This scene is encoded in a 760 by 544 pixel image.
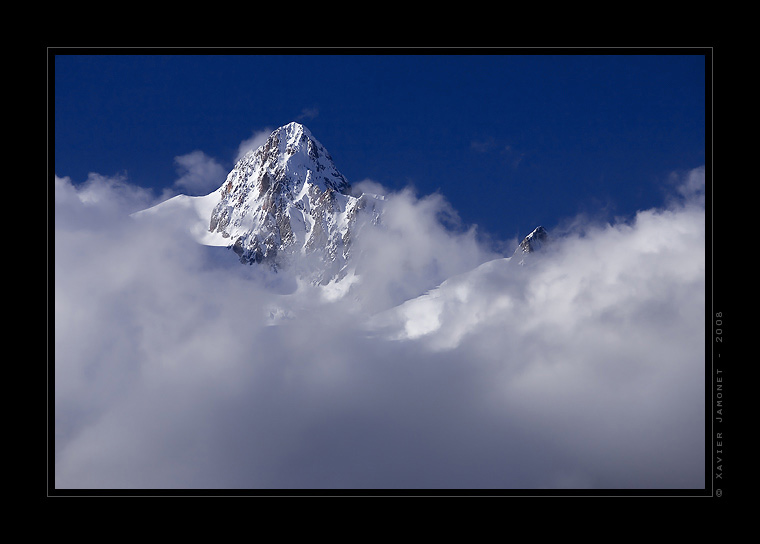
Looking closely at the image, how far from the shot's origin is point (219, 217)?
36.1 metres
